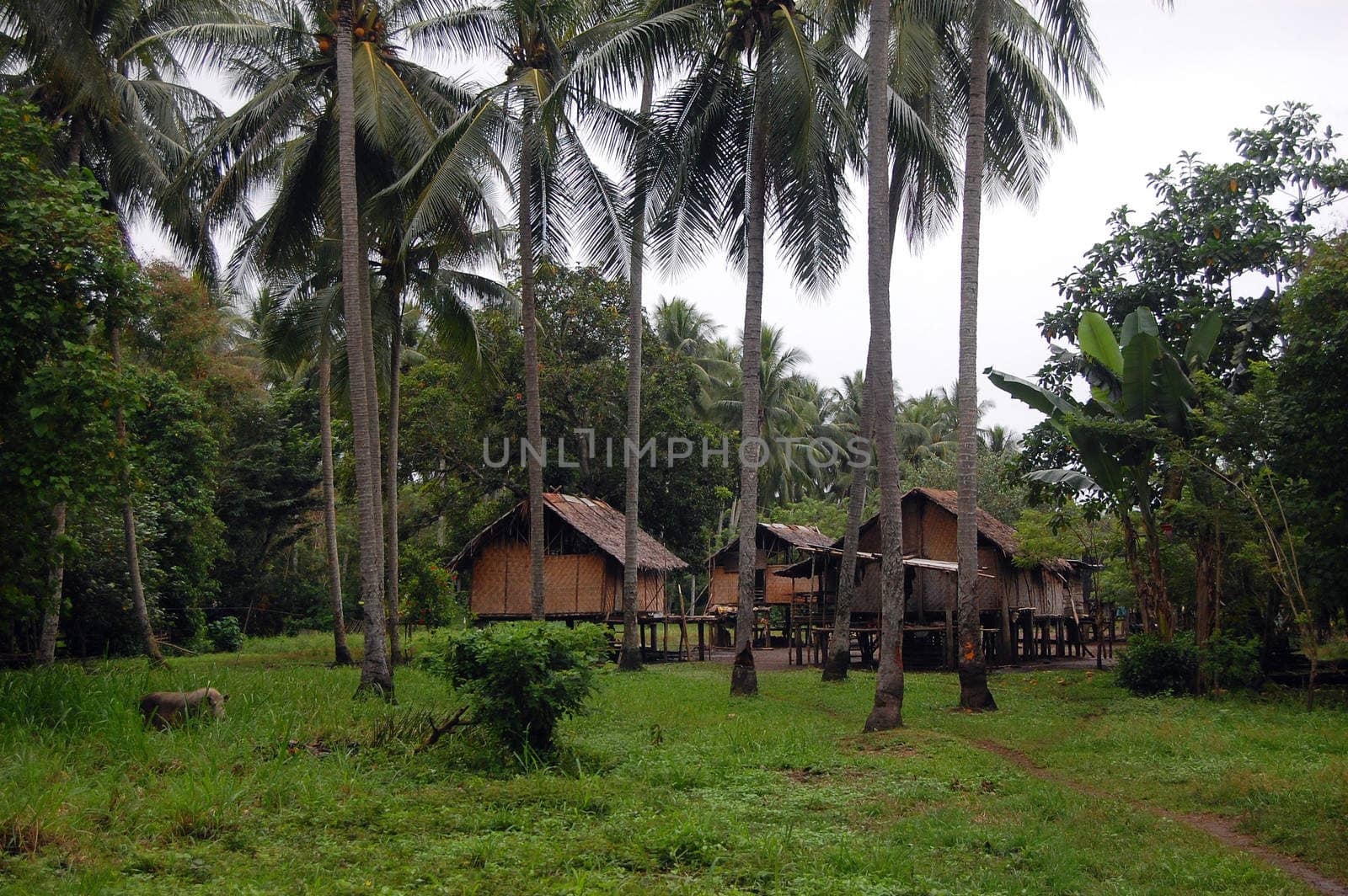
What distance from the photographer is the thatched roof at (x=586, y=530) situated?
25.4m

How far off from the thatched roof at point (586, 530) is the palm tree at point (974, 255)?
36.6 feet

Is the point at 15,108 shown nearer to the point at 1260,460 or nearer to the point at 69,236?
the point at 69,236

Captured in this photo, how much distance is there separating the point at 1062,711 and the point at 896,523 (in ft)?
14.9

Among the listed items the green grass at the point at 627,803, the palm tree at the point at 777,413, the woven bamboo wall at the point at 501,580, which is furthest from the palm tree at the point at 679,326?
the green grass at the point at 627,803

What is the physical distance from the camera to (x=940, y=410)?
5256 cm

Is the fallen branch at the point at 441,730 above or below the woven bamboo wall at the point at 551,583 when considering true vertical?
below

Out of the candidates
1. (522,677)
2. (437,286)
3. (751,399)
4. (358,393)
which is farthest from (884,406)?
(437,286)

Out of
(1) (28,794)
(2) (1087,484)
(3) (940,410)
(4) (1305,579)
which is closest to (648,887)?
(1) (28,794)

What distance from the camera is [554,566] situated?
26.5 m

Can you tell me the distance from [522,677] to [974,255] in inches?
344

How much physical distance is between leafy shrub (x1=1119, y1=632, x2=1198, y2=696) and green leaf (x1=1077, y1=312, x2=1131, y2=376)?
4.53 meters

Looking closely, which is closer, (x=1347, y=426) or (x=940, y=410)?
(x=1347, y=426)

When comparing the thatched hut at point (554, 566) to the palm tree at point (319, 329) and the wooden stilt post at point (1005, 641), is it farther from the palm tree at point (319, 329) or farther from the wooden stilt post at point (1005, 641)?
the wooden stilt post at point (1005, 641)

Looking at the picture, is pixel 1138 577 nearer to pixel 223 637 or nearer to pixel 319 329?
pixel 319 329
